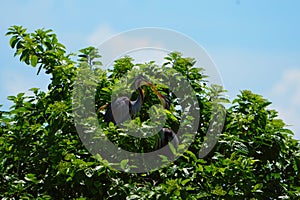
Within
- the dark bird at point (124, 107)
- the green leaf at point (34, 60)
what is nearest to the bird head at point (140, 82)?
the dark bird at point (124, 107)

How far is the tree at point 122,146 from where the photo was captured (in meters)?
4.43

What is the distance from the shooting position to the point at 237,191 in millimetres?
4445

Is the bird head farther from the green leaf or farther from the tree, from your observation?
the green leaf

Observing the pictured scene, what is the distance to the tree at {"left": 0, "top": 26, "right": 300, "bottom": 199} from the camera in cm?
443

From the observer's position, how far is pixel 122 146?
182 inches

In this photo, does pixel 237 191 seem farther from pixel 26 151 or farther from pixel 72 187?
pixel 26 151

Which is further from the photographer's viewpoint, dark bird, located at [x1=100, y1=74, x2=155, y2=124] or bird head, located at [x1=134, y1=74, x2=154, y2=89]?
bird head, located at [x1=134, y1=74, x2=154, y2=89]

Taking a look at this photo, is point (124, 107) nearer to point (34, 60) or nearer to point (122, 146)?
point (122, 146)

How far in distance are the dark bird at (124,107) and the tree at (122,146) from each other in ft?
0.34

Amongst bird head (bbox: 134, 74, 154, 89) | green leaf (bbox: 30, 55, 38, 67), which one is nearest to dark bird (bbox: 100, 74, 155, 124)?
bird head (bbox: 134, 74, 154, 89)

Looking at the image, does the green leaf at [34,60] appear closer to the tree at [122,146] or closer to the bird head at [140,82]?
the tree at [122,146]

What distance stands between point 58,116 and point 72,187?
57 centimetres

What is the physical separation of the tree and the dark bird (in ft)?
0.34

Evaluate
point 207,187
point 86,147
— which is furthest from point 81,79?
point 207,187
